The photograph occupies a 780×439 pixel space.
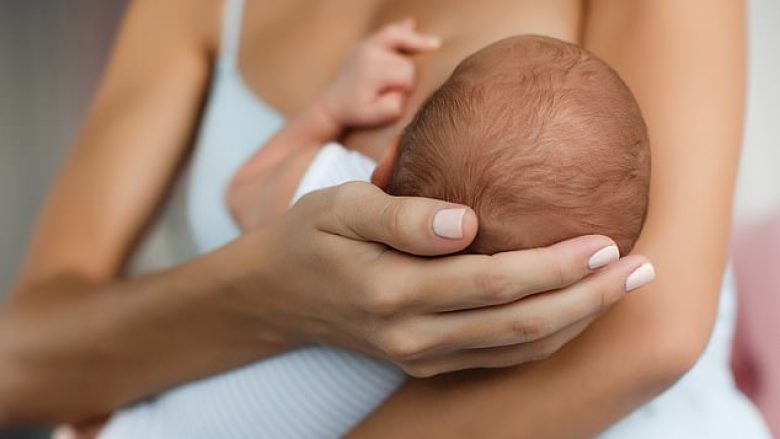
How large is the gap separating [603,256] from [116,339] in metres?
0.50

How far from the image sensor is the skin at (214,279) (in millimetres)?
562

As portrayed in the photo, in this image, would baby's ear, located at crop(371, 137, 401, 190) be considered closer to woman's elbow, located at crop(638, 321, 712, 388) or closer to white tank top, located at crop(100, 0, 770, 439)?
white tank top, located at crop(100, 0, 770, 439)

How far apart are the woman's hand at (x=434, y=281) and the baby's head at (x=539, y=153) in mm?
46

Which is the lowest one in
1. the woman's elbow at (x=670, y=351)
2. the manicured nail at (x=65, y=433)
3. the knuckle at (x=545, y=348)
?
the manicured nail at (x=65, y=433)

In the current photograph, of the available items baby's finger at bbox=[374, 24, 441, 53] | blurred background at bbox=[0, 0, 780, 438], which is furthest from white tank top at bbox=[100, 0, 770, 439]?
blurred background at bbox=[0, 0, 780, 438]

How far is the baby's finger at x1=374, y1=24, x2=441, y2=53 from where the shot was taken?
830mm

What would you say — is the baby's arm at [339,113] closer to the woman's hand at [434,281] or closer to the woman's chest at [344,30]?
the woman's chest at [344,30]

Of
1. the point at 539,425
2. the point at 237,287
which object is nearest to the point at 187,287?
the point at 237,287

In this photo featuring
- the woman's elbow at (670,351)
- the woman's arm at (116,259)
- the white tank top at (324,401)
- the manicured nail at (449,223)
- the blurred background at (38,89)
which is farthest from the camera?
the blurred background at (38,89)

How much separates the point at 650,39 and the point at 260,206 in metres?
0.36

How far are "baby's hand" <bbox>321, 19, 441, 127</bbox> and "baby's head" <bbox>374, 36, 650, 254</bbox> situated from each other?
19 centimetres

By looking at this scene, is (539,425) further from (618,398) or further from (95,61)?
(95,61)

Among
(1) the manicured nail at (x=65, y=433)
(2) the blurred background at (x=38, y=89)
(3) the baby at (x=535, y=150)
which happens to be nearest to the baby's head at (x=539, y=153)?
(3) the baby at (x=535, y=150)

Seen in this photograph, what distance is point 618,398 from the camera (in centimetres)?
65
